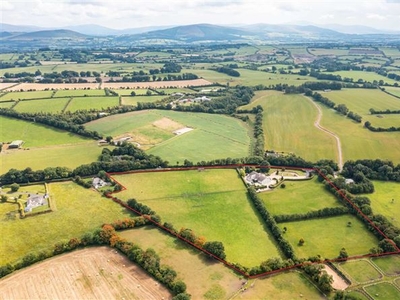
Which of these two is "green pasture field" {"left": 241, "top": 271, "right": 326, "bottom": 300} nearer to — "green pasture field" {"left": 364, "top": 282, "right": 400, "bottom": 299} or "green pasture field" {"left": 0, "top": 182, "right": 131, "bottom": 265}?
"green pasture field" {"left": 364, "top": 282, "right": 400, "bottom": 299}

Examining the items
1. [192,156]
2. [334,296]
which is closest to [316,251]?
[334,296]

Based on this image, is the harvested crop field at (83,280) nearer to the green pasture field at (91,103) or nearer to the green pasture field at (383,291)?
the green pasture field at (383,291)

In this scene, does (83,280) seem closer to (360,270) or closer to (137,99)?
(360,270)

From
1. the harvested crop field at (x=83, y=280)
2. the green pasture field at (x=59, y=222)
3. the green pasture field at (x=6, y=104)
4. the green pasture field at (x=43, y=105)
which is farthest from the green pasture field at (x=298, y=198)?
the green pasture field at (x=6, y=104)

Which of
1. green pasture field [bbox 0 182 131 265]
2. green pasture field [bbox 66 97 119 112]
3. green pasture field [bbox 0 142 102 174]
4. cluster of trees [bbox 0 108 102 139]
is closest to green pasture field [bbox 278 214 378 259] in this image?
green pasture field [bbox 0 182 131 265]

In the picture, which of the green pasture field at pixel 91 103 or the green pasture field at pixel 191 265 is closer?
the green pasture field at pixel 191 265

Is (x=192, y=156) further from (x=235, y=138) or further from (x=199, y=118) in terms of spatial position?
(x=199, y=118)
